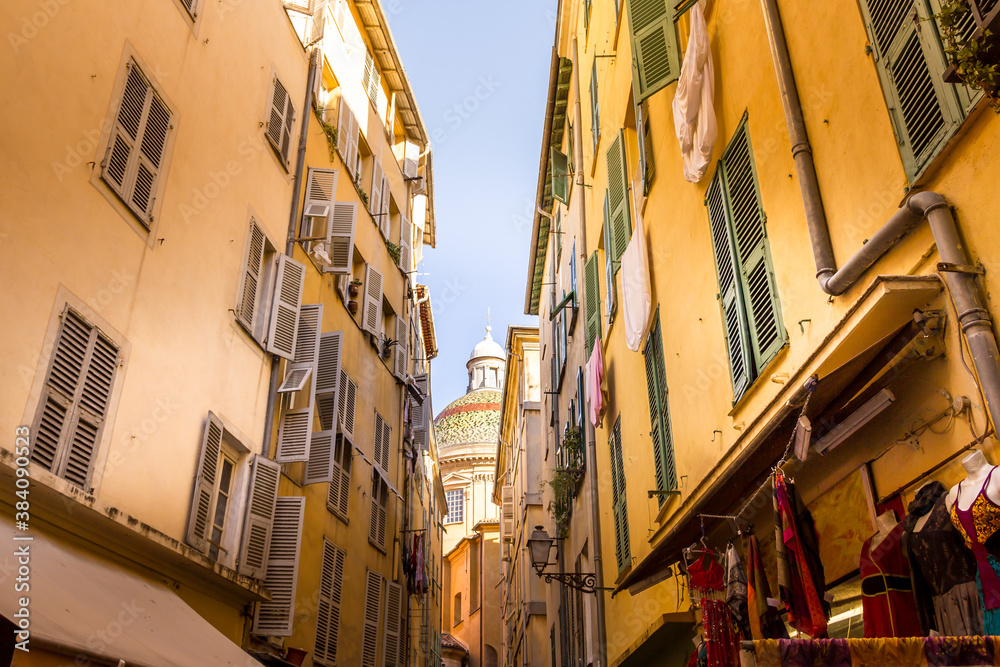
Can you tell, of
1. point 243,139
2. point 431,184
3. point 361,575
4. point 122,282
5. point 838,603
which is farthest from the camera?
point 431,184

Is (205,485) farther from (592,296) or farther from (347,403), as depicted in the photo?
(592,296)

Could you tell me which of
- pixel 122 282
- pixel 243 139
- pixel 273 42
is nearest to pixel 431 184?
pixel 273 42

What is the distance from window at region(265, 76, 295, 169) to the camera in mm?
12336

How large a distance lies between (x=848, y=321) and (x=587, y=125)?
12.2m

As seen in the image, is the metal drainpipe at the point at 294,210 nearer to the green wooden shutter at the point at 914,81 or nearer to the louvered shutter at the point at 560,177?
the louvered shutter at the point at 560,177

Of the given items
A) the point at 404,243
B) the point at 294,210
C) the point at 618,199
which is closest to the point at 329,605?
the point at 294,210

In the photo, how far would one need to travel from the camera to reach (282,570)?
35.5ft

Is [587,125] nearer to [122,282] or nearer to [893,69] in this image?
[122,282]

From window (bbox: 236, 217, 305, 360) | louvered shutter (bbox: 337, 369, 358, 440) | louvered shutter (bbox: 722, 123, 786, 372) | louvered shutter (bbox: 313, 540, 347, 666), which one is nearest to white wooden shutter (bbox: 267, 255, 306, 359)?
window (bbox: 236, 217, 305, 360)

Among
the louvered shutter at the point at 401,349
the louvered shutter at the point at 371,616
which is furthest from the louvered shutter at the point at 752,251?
the louvered shutter at the point at 401,349

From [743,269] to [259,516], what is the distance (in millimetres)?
7130

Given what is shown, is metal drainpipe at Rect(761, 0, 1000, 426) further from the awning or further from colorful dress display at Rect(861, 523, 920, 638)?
the awning

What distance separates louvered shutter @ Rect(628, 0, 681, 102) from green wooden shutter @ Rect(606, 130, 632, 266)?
240 cm

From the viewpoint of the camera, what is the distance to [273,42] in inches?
502
